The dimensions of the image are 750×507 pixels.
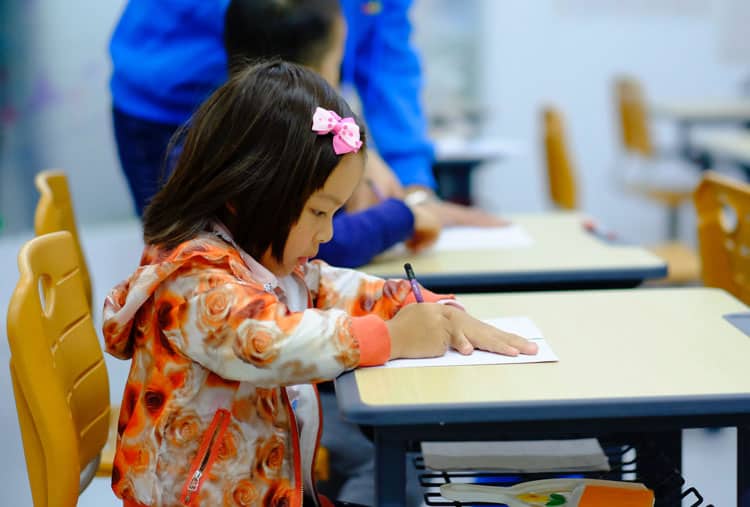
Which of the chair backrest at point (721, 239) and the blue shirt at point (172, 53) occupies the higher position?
the blue shirt at point (172, 53)

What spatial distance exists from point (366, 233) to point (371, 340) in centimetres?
54

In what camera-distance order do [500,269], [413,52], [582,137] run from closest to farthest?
[500,269] → [413,52] → [582,137]

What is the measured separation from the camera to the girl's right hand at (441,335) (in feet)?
3.81

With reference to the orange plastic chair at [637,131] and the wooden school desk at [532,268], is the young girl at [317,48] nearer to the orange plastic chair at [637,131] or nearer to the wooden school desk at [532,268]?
the wooden school desk at [532,268]

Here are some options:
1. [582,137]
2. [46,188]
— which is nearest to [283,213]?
[46,188]

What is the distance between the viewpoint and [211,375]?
117 centimetres

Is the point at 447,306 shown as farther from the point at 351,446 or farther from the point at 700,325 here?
the point at 351,446

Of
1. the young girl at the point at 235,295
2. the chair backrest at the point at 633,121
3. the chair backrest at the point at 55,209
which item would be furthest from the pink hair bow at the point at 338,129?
the chair backrest at the point at 633,121

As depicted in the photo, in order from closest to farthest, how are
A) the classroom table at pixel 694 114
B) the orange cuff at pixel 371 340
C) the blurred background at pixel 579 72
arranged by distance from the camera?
the orange cuff at pixel 371 340 < the classroom table at pixel 694 114 < the blurred background at pixel 579 72

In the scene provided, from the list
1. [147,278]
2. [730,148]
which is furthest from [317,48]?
[730,148]

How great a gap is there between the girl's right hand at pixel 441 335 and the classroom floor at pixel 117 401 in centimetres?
34

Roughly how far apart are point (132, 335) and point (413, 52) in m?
1.36

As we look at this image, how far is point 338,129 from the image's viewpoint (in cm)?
118

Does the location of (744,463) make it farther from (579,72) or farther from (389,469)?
(579,72)
